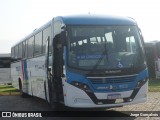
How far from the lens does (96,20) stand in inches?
462

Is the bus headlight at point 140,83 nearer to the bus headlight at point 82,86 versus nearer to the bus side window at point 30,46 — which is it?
the bus headlight at point 82,86

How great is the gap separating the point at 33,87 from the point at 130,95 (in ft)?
23.6

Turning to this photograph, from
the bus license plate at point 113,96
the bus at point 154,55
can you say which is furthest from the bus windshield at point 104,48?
the bus at point 154,55

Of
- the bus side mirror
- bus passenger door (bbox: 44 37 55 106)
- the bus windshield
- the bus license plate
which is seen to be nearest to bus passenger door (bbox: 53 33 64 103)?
the bus side mirror

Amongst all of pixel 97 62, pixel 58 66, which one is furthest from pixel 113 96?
→ pixel 58 66

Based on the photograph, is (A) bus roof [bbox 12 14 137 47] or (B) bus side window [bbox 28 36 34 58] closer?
(A) bus roof [bbox 12 14 137 47]

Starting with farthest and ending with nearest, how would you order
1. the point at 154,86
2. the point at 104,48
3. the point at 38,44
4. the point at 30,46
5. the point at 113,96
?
1. the point at 154,86
2. the point at 30,46
3. the point at 38,44
4. the point at 104,48
5. the point at 113,96

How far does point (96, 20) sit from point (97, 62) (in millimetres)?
1556

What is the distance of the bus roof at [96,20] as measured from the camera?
11.6 m

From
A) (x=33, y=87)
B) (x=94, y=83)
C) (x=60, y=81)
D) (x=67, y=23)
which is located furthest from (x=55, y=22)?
(x=33, y=87)

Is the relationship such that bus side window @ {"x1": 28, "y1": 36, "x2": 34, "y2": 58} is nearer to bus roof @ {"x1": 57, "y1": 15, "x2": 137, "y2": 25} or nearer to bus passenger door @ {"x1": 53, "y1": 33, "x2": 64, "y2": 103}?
bus passenger door @ {"x1": 53, "y1": 33, "x2": 64, "y2": 103}

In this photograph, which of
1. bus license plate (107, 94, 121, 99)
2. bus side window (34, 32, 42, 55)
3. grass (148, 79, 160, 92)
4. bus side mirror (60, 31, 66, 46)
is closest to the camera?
bus license plate (107, 94, 121, 99)

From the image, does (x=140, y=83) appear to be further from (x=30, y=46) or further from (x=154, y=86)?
(x=154, y=86)

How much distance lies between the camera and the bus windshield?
1098cm
